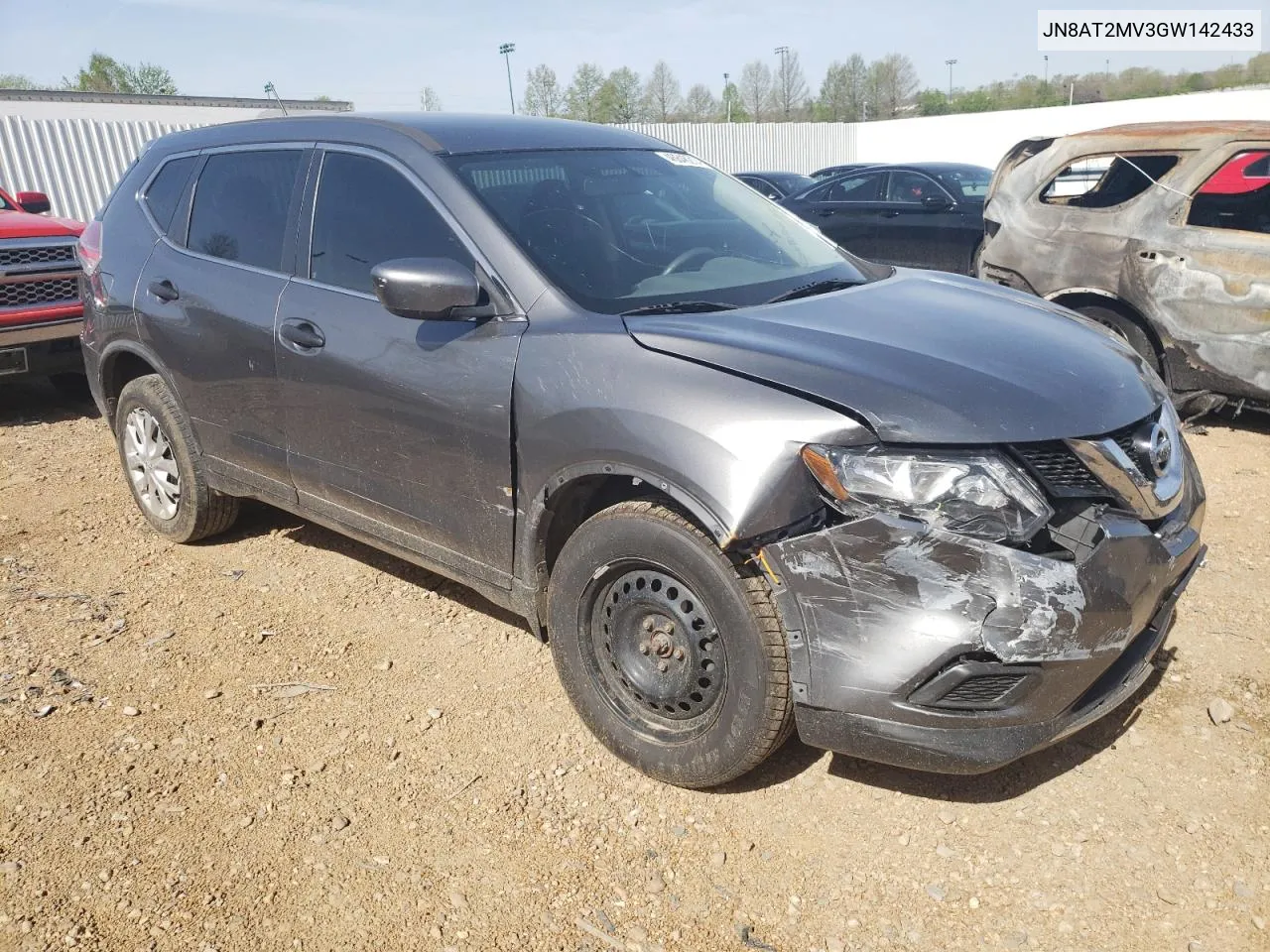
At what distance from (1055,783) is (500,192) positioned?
8.14 feet

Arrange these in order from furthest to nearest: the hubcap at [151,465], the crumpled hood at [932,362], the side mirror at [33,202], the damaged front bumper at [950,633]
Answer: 1. the side mirror at [33,202]
2. the hubcap at [151,465]
3. the crumpled hood at [932,362]
4. the damaged front bumper at [950,633]

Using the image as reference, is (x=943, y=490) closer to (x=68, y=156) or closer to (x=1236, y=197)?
(x=1236, y=197)

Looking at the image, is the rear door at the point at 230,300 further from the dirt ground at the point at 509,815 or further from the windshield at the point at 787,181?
the windshield at the point at 787,181

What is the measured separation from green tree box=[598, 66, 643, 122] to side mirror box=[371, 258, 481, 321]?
212 feet

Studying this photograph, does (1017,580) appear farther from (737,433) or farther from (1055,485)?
(737,433)

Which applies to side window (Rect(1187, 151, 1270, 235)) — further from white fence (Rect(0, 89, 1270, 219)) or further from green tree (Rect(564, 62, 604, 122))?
green tree (Rect(564, 62, 604, 122))

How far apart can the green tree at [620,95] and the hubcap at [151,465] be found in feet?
207

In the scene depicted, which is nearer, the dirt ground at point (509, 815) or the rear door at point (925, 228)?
the dirt ground at point (509, 815)

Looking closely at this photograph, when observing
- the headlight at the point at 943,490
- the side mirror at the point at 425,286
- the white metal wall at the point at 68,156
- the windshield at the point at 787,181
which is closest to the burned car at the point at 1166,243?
the headlight at the point at 943,490

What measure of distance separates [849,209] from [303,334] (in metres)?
8.28

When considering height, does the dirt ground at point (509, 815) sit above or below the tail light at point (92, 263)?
below

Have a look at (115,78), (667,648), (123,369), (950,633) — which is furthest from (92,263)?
(115,78)

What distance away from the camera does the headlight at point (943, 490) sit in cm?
225

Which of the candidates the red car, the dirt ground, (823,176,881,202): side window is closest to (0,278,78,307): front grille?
the red car
